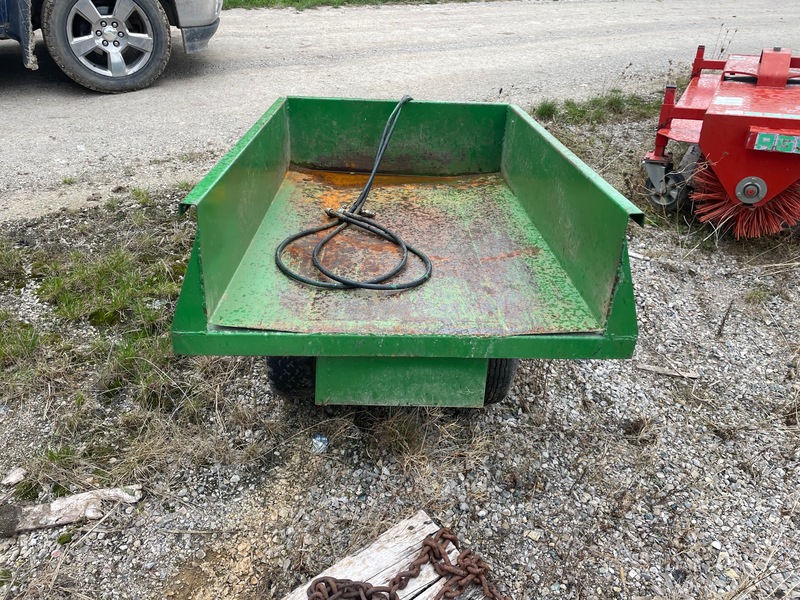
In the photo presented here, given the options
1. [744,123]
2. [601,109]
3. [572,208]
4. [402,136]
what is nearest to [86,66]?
[402,136]

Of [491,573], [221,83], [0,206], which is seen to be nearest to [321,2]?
[221,83]

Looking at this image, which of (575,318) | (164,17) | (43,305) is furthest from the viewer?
(164,17)

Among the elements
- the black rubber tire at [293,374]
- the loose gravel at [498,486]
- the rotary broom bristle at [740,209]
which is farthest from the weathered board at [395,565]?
the rotary broom bristle at [740,209]

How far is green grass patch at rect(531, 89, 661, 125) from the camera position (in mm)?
5984

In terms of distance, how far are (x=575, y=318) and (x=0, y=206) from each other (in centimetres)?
367

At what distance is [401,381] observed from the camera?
7.27 feet

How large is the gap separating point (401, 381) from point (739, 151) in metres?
2.73

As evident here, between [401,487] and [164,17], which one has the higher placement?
[164,17]

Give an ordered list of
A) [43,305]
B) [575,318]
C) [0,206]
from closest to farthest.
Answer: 1. [575,318]
2. [43,305]
3. [0,206]

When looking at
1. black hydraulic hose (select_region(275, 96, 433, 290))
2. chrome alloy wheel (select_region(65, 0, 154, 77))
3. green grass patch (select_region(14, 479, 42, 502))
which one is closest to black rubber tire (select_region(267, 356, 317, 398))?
black hydraulic hose (select_region(275, 96, 433, 290))

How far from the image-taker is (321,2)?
35.3 feet

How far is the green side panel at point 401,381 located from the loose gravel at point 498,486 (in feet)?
1.21

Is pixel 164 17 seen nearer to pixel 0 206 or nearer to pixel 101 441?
pixel 0 206

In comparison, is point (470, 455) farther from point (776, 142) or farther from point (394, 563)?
point (776, 142)
